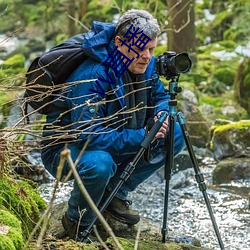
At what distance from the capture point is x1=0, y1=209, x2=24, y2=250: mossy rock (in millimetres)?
2295

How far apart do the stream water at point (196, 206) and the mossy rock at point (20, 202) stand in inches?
39.1

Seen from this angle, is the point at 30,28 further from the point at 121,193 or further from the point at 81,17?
the point at 121,193

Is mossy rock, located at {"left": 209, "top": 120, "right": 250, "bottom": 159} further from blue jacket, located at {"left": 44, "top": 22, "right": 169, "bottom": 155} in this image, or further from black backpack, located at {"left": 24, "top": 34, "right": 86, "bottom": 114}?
black backpack, located at {"left": 24, "top": 34, "right": 86, "bottom": 114}

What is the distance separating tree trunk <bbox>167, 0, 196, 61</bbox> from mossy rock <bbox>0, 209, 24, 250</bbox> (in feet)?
25.1

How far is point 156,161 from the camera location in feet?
11.8

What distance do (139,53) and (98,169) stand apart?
0.69 metres

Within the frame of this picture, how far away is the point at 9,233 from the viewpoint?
243 centimetres

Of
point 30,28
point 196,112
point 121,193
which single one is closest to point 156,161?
point 121,193

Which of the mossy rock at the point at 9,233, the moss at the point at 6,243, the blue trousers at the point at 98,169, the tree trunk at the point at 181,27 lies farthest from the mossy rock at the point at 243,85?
the moss at the point at 6,243

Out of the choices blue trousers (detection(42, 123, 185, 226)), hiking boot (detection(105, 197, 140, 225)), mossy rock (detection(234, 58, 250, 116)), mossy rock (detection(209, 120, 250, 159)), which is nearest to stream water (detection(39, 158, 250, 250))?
mossy rock (detection(209, 120, 250, 159))

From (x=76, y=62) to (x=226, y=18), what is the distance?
1065cm

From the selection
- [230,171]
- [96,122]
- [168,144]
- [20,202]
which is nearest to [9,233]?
[20,202]

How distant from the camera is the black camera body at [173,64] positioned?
3.26m

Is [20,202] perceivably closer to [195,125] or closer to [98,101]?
[98,101]
